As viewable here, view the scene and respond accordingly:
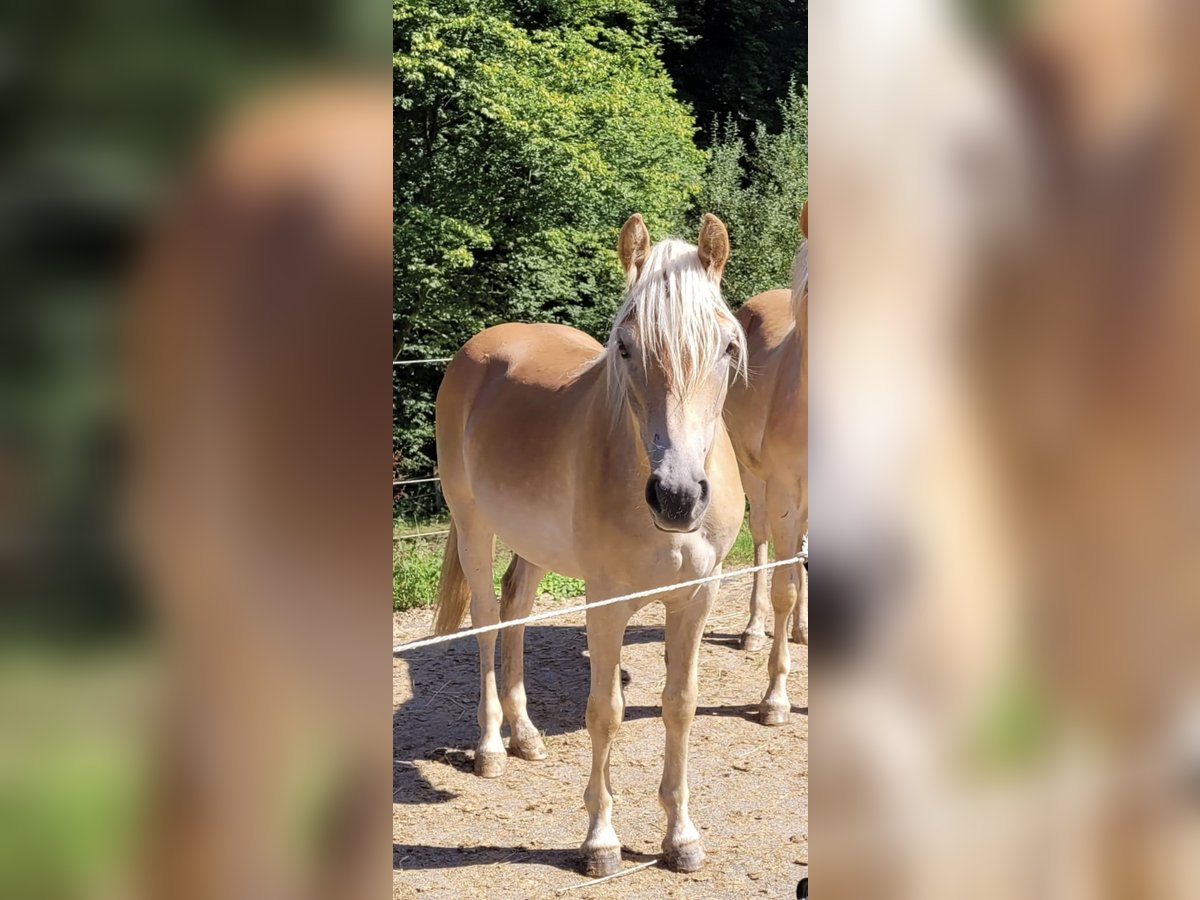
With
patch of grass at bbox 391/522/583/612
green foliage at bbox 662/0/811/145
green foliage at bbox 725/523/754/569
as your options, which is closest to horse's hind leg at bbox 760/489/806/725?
patch of grass at bbox 391/522/583/612

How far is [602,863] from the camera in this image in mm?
4043

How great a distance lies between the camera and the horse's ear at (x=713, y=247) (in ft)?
12.3

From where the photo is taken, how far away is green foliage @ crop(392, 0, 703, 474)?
11.3 meters

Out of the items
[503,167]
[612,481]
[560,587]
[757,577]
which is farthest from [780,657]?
[503,167]

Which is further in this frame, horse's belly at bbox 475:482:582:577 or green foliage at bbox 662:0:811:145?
green foliage at bbox 662:0:811:145

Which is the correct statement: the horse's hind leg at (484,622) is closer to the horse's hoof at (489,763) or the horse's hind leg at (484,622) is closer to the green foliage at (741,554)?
the horse's hoof at (489,763)

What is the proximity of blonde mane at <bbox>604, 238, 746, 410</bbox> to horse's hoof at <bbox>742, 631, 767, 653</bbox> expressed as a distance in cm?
333

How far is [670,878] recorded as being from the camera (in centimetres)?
405

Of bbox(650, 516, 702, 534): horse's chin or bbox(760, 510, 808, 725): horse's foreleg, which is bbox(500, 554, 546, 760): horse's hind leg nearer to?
bbox(760, 510, 808, 725): horse's foreleg

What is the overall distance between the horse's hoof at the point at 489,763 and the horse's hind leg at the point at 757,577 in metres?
2.24
